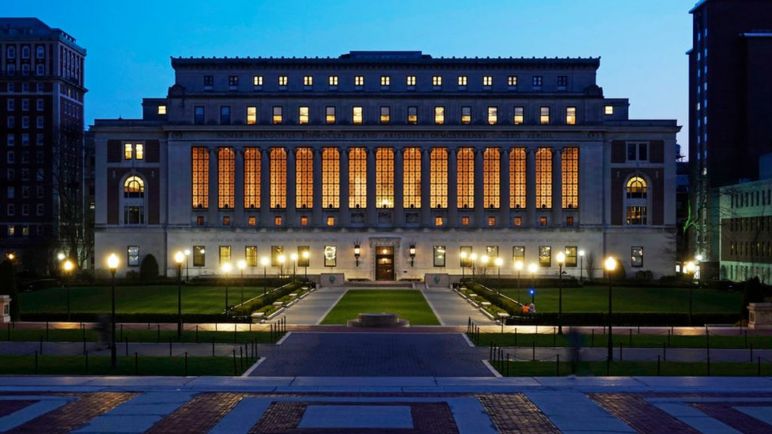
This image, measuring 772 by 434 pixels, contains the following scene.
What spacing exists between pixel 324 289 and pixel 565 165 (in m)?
36.2

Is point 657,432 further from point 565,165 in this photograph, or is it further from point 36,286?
point 565,165

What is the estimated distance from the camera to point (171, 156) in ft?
387

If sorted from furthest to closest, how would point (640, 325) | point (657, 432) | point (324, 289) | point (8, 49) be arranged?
point (8, 49) → point (324, 289) → point (640, 325) → point (657, 432)

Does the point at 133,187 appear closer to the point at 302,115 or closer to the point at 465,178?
the point at 302,115

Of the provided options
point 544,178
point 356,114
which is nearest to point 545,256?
point 544,178

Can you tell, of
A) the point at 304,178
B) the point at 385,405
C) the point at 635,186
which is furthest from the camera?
the point at 635,186

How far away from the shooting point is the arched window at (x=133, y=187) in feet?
393

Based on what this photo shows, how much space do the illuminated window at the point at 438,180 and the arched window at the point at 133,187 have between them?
36.1 m

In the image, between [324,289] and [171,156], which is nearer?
[324,289]

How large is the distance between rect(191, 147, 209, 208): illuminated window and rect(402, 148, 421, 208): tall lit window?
80.1ft

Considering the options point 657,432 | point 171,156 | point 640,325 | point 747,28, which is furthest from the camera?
point 747,28

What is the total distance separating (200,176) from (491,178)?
36.1 m

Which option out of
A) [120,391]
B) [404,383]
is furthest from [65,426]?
[404,383]

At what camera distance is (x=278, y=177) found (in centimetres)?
11912
